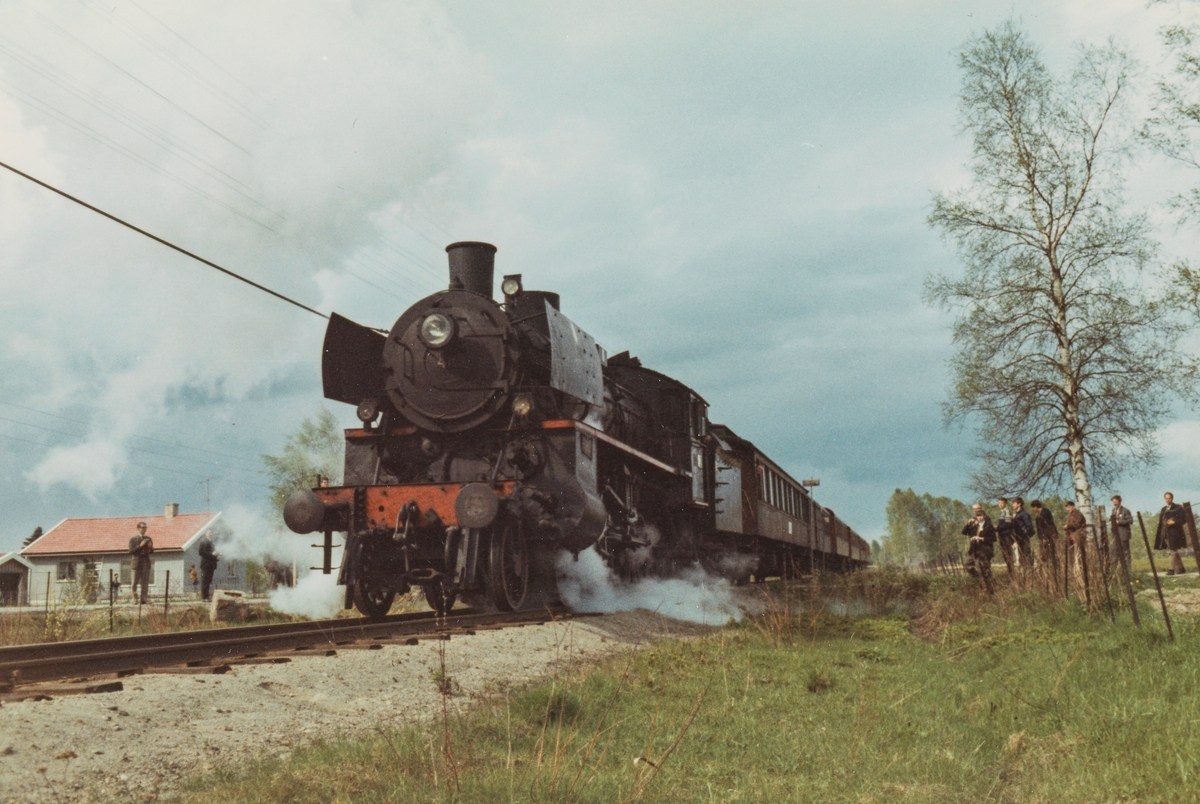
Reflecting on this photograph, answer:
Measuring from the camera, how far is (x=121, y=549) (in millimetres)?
36250

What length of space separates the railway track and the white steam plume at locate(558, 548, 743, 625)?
1231mm

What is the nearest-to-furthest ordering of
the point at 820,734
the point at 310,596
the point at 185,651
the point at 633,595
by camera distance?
the point at 820,734 < the point at 185,651 < the point at 310,596 < the point at 633,595

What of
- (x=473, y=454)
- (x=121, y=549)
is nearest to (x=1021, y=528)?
(x=473, y=454)

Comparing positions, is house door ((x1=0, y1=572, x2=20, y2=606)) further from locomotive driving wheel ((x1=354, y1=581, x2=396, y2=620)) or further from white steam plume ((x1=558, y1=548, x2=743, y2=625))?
white steam plume ((x1=558, y1=548, x2=743, y2=625))

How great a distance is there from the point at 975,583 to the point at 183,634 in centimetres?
858

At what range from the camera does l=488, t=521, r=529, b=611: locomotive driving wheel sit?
27.6ft

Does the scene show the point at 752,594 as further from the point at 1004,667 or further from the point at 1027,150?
the point at 1027,150

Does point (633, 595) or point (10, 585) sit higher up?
point (633, 595)

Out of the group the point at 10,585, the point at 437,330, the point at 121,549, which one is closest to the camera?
the point at 437,330

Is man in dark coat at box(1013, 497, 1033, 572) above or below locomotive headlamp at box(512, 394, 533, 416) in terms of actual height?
below

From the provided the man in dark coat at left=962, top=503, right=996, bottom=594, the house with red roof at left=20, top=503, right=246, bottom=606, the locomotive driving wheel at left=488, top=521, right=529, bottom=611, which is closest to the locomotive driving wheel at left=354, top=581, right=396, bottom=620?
the locomotive driving wheel at left=488, top=521, right=529, bottom=611

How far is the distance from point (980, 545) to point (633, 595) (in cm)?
423

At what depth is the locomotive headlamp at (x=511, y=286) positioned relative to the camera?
9320 mm

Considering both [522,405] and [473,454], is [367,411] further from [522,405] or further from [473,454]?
[522,405]
